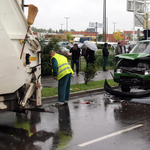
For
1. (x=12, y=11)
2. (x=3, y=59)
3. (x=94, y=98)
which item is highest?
(x=12, y=11)

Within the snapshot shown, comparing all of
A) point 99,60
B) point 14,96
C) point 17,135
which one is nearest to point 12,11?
point 14,96

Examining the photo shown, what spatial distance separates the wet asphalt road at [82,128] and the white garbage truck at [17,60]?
623mm

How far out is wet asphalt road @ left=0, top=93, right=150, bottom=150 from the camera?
19.1 ft

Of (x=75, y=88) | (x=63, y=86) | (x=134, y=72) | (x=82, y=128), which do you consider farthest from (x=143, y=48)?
(x=82, y=128)

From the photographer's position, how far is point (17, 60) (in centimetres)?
622

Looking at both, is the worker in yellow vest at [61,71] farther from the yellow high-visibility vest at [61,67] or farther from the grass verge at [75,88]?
the grass verge at [75,88]

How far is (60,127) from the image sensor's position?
280 inches

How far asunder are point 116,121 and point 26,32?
3.16 m

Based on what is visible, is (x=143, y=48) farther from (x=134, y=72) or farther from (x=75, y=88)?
(x=75, y=88)

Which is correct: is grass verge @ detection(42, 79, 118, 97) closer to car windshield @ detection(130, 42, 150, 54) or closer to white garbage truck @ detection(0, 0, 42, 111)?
car windshield @ detection(130, 42, 150, 54)

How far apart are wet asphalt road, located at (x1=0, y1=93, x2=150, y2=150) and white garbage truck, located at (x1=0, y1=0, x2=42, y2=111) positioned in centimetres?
62

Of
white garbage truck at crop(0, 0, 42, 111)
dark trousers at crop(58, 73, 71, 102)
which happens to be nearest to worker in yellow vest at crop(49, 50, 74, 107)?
dark trousers at crop(58, 73, 71, 102)

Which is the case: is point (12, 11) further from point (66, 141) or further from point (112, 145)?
point (112, 145)

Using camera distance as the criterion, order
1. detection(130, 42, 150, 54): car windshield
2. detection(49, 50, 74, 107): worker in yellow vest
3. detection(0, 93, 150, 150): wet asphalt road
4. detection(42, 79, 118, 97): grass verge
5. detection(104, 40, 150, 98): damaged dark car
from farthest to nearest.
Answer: detection(130, 42, 150, 54): car windshield
detection(42, 79, 118, 97): grass verge
detection(104, 40, 150, 98): damaged dark car
detection(49, 50, 74, 107): worker in yellow vest
detection(0, 93, 150, 150): wet asphalt road
